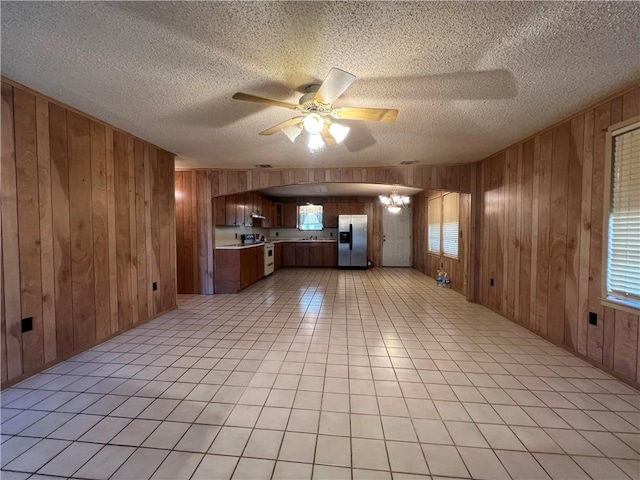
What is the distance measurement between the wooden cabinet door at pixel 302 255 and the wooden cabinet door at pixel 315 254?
127mm

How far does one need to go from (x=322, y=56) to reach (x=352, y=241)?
21.8 feet

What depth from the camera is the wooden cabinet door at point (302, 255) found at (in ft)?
28.4

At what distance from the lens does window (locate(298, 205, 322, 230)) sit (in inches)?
352

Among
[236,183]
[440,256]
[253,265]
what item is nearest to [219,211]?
[236,183]

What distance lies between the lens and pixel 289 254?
343 inches

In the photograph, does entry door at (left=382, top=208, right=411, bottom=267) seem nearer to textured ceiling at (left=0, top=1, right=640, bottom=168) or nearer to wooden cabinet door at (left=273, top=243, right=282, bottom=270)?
wooden cabinet door at (left=273, top=243, right=282, bottom=270)

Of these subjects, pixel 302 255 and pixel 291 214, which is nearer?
pixel 302 255

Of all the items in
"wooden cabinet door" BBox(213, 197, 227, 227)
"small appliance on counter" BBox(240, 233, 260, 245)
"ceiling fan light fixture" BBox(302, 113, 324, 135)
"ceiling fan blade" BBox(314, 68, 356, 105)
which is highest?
"ceiling fan blade" BBox(314, 68, 356, 105)

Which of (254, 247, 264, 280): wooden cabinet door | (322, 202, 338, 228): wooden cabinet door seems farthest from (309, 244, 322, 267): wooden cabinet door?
(254, 247, 264, 280): wooden cabinet door

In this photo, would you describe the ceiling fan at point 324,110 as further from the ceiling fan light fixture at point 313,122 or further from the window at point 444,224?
the window at point 444,224

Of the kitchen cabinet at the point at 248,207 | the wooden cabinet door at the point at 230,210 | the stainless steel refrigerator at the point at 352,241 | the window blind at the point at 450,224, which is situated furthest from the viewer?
the stainless steel refrigerator at the point at 352,241

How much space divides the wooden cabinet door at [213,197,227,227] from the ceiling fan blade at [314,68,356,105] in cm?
377

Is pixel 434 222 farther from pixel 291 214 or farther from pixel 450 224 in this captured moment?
pixel 291 214

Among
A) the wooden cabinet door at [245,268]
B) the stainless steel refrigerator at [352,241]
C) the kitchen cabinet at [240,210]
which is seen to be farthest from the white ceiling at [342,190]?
the wooden cabinet door at [245,268]
